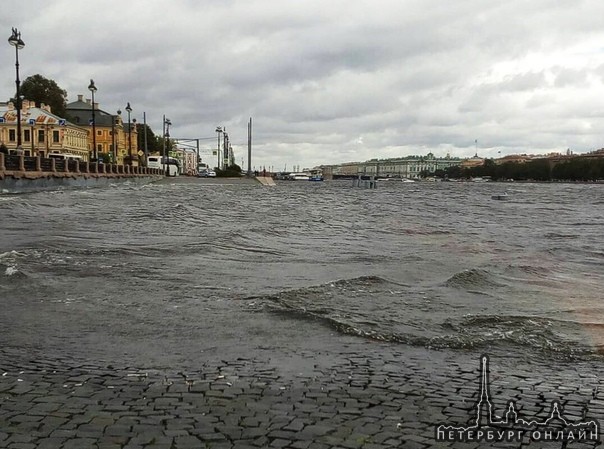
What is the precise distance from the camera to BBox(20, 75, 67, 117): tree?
10438 centimetres

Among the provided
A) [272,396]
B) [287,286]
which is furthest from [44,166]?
[272,396]

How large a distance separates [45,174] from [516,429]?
3762cm

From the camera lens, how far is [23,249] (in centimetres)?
1198

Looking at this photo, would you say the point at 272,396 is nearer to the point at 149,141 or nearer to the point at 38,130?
the point at 38,130

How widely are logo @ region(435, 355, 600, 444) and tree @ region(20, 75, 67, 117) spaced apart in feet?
361

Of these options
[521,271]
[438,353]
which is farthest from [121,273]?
[521,271]

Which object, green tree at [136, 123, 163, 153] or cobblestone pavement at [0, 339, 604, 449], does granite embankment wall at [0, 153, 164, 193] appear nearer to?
cobblestone pavement at [0, 339, 604, 449]

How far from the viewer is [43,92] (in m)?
106

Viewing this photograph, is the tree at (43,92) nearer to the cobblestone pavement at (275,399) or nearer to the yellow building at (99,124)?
the yellow building at (99,124)

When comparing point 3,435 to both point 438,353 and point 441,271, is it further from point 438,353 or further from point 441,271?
point 441,271

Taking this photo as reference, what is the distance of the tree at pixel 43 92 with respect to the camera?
104 metres

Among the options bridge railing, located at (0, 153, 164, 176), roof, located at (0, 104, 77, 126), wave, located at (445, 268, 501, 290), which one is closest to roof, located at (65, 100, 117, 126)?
roof, located at (0, 104, 77, 126)

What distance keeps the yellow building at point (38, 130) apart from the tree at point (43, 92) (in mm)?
4263

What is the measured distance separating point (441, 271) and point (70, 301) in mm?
6773
